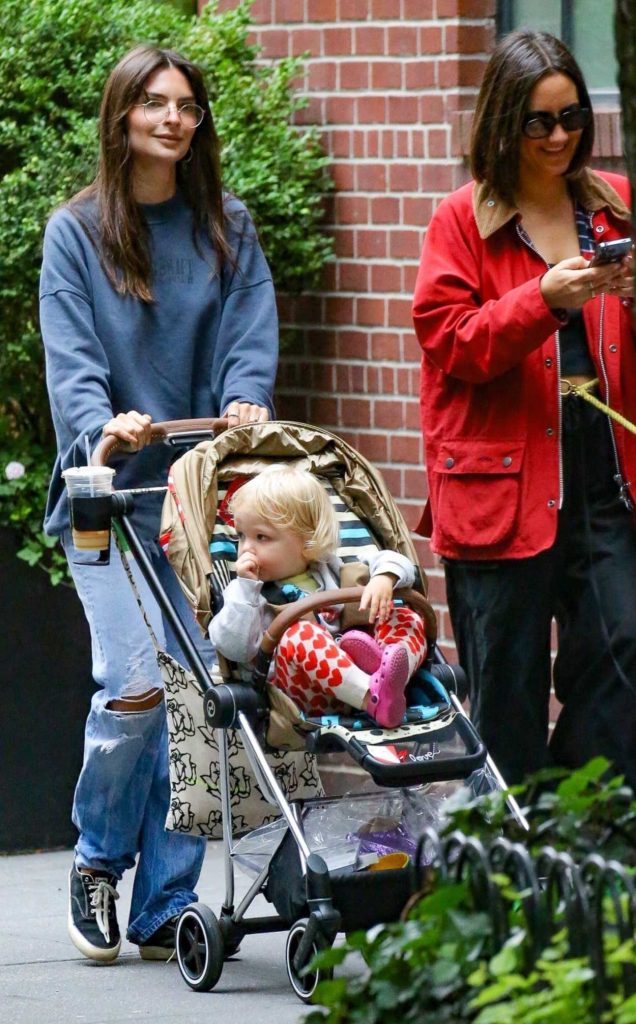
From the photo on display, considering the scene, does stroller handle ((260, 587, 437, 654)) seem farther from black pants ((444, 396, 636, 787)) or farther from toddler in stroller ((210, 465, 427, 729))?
black pants ((444, 396, 636, 787))

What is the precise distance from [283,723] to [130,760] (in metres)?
0.84

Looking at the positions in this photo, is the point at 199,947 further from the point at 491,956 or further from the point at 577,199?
the point at 491,956

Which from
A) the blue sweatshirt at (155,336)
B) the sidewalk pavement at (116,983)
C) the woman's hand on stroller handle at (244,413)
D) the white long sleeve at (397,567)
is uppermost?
the blue sweatshirt at (155,336)

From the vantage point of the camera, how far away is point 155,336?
520 cm

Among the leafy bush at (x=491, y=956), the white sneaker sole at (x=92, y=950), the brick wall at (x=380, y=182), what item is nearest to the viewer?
the leafy bush at (x=491, y=956)

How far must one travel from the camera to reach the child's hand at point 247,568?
14.8ft

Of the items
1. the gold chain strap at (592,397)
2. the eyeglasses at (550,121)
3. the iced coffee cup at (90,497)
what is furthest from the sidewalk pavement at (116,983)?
the eyeglasses at (550,121)

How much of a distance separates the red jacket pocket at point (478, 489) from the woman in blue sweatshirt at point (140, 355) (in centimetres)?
52

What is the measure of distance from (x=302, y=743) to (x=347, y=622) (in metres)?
0.30

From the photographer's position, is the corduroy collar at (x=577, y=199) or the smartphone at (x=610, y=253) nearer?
the smartphone at (x=610, y=253)

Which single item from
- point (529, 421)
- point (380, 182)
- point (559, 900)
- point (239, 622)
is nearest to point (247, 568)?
point (239, 622)

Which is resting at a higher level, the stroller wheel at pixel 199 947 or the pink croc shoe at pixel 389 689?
the pink croc shoe at pixel 389 689

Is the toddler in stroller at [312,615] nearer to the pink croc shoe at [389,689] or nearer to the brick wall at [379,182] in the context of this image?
the pink croc shoe at [389,689]

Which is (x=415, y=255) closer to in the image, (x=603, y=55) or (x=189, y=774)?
(x=603, y=55)
